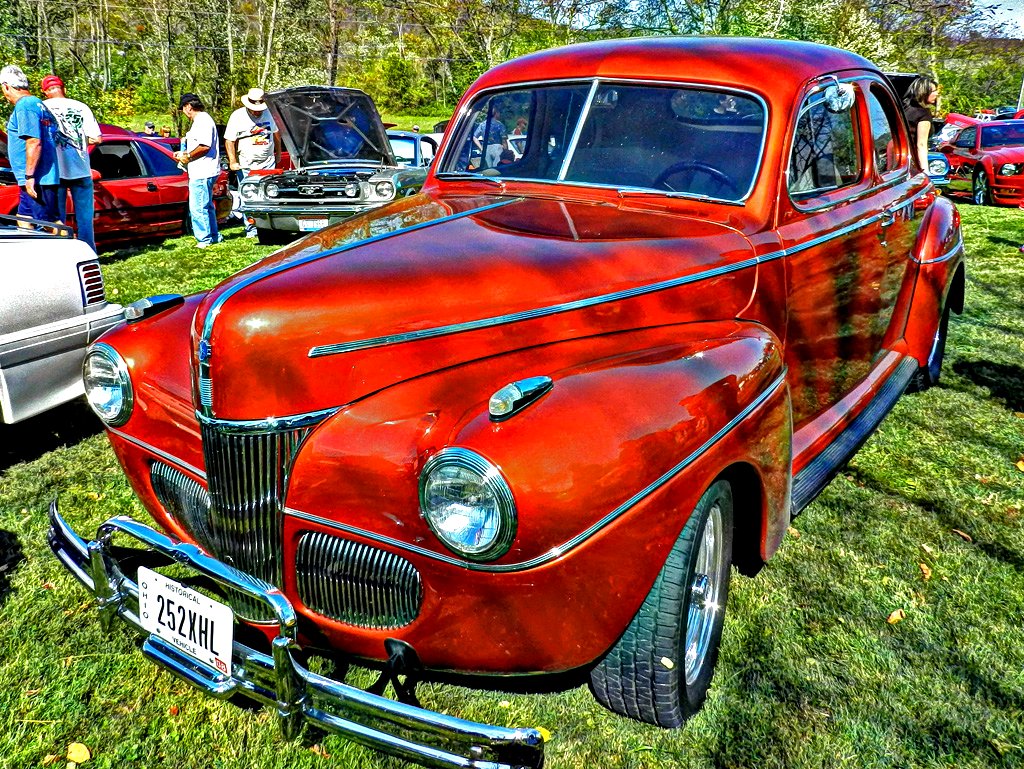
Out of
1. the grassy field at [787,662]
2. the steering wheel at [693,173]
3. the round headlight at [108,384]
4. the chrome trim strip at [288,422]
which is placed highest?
the steering wheel at [693,173]

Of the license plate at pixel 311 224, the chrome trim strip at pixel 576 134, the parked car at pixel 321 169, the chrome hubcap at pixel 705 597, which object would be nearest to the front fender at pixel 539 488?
the chrome hubcap at pixel 705 597

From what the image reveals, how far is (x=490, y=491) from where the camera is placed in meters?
1.91

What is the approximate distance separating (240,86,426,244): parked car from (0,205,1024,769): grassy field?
18.9 feet

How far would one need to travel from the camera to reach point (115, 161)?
10.2 m

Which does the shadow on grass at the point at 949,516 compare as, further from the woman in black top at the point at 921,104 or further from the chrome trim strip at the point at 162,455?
the woman in black top at the point at 921,104

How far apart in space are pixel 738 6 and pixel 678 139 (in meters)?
15.8

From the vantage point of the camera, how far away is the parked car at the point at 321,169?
962cm

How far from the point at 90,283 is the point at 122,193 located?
20.4 feet

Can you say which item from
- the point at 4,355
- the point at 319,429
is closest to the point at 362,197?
the point at 4,355

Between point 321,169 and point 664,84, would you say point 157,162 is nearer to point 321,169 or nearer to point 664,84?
point 321,169

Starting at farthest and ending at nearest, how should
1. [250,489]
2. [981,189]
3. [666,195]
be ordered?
1. [981,189]
2. [666,195]
3. [250,489]

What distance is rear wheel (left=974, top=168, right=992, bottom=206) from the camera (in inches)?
504

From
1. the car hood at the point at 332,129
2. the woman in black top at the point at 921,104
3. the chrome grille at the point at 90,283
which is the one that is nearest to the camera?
the chrome grille at the point at 90,283

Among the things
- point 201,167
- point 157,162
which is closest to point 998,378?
point 201,167
